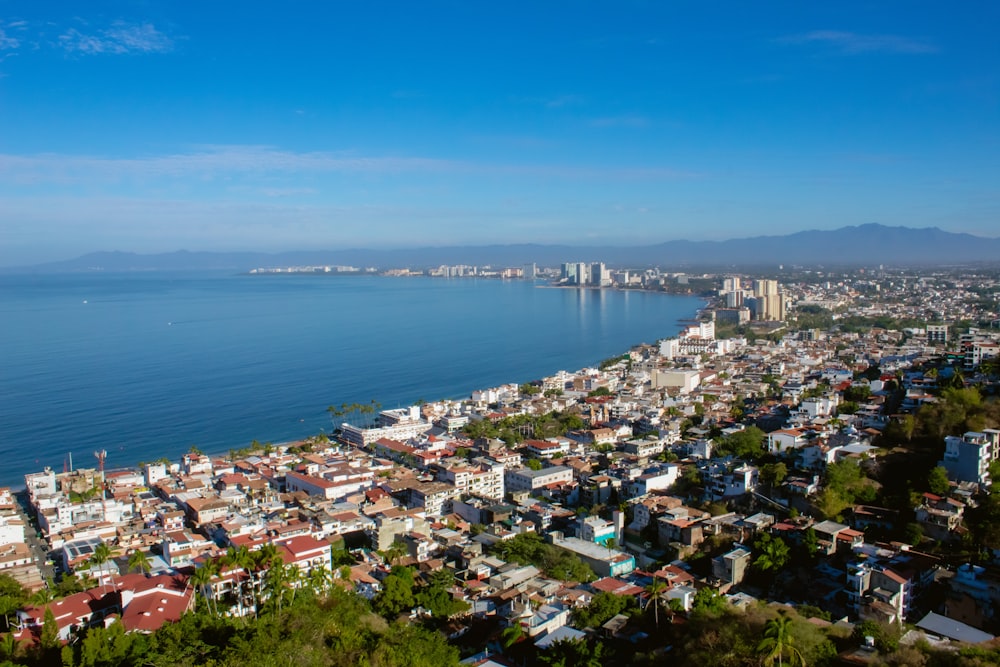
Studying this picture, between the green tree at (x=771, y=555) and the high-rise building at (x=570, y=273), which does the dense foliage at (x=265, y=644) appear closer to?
the green tree at (x=771, y=555)

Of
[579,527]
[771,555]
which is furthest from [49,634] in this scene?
[771,555]

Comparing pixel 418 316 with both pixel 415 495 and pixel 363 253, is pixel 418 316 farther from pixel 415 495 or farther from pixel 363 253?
pixel 363 253

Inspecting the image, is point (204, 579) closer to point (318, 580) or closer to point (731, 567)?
point (318, 580)

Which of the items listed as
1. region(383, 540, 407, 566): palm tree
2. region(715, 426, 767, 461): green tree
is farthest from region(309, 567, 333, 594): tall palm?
region(715, 426, 767, 461): green tree

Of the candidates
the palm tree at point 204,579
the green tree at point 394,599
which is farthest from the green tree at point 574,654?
the palm tree at point 204,579

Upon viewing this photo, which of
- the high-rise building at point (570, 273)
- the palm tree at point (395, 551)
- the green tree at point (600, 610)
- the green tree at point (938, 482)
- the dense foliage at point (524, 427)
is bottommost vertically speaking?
the dense foliage at point (524, 427)

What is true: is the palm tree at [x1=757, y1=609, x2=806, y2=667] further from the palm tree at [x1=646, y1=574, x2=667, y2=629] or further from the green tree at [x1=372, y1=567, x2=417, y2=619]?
the green tree at [x1=372, y1=567, x2=417, y2=619]

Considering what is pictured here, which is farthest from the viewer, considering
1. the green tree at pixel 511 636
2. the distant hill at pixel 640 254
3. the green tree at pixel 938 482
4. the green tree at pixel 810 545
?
the distant hill at pixel 640 254

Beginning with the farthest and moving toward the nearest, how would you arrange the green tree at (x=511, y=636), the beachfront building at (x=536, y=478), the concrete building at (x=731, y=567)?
1. the beachfront building at (x=536, y=478)
2. the concrete building at (x=731, y=567)
3. the green tree at (x=511, y=636)
